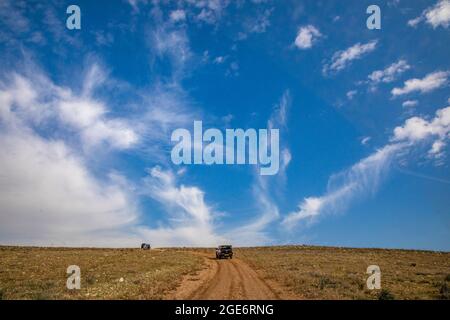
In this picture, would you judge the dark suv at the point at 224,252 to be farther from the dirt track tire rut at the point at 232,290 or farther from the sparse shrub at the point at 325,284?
the dirt track tire rut at the point at 232,290

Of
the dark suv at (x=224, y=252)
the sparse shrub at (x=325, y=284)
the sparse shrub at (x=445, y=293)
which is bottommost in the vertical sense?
the sparse shrub at (x=445, y=293)

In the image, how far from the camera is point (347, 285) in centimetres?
2616

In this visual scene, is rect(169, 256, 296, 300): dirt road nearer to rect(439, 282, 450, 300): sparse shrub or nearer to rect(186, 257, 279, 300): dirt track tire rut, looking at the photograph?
rect(186, 257, 279, 300): dirt track tire rut

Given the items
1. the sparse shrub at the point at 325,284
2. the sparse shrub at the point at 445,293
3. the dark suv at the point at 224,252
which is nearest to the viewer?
the sparse shrub at the point at 445,293

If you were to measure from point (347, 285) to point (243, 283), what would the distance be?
683cm

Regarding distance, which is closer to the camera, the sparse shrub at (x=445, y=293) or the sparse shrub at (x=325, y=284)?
the sparse shrub at (x=445, y=293)

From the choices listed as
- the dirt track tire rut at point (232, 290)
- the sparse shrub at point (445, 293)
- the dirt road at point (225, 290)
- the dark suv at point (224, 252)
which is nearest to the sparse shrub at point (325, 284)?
→ the dirt road at point (225, 290)

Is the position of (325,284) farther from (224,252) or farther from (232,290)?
(224,252)

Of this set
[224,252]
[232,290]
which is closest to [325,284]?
[232,290]

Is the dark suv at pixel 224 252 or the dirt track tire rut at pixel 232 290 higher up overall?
the dark suv at pixel 224 252

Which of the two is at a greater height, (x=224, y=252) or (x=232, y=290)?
(x=224, y=252)
